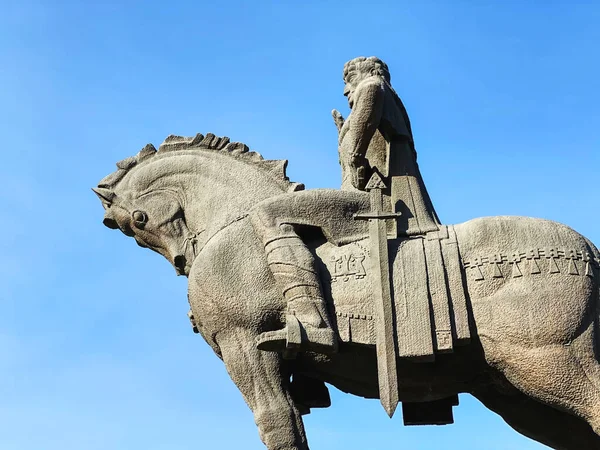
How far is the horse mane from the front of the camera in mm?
10648

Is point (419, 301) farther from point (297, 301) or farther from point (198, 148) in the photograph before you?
point (198, 148)

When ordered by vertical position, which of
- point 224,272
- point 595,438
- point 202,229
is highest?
point 202,229

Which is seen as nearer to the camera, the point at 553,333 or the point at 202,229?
the point at 553,333

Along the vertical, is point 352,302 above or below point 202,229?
below

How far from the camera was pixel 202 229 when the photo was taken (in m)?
10.4

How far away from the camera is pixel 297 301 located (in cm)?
949

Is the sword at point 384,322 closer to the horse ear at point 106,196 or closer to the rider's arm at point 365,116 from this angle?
the rider's arm at point 365,116

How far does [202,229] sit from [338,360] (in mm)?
1620

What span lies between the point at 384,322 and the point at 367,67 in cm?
227

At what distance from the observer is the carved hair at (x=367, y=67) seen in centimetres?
1047

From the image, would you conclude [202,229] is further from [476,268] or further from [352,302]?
[476,268]

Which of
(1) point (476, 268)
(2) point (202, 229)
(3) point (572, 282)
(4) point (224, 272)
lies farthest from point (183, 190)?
(3) point (572, 282)

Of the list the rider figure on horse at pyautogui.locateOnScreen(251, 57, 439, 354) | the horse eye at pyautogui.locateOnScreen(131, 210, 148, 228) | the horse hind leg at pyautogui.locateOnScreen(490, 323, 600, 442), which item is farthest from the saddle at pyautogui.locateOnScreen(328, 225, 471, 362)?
the horse eye at pyautogui.locateOnScreen(131, 210, 148, 228)

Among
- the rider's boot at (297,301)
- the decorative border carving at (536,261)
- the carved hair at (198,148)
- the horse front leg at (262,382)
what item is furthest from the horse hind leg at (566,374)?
the carved hair at (198,148)
